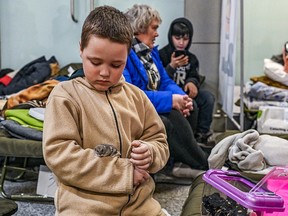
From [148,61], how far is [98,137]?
4.56ft

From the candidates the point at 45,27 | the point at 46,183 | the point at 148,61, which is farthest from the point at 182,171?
the point at 45,27

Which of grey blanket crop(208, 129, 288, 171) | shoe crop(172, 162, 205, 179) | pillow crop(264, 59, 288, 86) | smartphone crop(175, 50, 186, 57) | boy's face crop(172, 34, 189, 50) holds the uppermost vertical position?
boy's face crop(172, 34, 189, 50)

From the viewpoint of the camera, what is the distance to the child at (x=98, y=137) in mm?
1396

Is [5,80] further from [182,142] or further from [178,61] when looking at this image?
[182,142]

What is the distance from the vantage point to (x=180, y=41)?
3.61m

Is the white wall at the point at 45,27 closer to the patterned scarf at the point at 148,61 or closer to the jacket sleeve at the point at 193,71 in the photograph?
the jacket sleeve at the point at 193,71

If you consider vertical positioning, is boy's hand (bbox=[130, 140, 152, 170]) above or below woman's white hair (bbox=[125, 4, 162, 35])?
below

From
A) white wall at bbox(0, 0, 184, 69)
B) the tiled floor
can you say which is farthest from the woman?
white wall at bbox(0, 0, 184, 69)

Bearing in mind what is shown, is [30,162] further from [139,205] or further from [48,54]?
[139,205]

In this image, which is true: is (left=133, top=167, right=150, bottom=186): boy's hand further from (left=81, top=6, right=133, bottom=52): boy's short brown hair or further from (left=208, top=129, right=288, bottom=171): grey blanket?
(left=208, top=129, right=288, bottom=171): grey blanket

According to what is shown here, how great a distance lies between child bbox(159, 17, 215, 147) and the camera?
3.57 metres

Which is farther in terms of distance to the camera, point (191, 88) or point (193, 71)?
point (193, 71)

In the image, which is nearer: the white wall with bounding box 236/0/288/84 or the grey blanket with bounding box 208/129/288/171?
the grey blanket with bounding box 208/129/288/171

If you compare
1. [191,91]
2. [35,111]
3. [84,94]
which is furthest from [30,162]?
[84,94]
